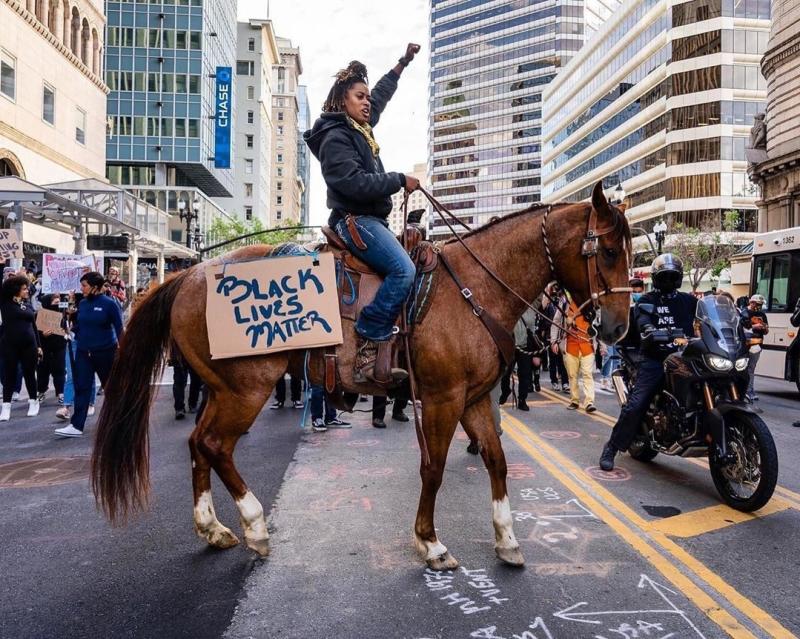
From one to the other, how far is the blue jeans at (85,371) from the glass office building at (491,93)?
334ft

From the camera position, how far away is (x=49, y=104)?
27078 millimetres

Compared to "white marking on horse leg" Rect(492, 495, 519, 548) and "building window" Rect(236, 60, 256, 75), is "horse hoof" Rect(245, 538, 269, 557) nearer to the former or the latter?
"white marking on horse leg" Rect(492, 495, 519, 548)

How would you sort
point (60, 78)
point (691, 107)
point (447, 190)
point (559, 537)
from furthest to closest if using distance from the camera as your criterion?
point (447, 190)
point (691, 107)
point (60, 78)
point (559, 537)

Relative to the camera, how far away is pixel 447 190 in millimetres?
120438

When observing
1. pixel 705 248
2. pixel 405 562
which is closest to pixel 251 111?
pixel 705 248

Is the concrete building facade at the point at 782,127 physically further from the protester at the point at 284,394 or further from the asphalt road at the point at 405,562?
the asphalt road at the point at 405,562

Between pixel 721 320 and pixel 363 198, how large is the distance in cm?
356

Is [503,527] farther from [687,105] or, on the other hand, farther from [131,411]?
[687,105]

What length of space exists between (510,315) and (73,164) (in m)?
31.0

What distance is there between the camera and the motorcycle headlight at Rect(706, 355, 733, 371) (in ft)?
17.2

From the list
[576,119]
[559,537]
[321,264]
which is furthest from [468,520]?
[576,119]

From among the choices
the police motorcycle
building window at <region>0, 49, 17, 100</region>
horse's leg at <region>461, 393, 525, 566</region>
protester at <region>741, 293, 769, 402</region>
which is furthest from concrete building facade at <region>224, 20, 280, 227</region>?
horse's leg at <region>461, 393, 525, 566</region>

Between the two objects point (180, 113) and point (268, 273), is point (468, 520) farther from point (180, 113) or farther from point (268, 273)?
point (180, 113)

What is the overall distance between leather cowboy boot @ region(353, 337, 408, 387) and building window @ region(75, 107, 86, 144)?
31609 millimetres
